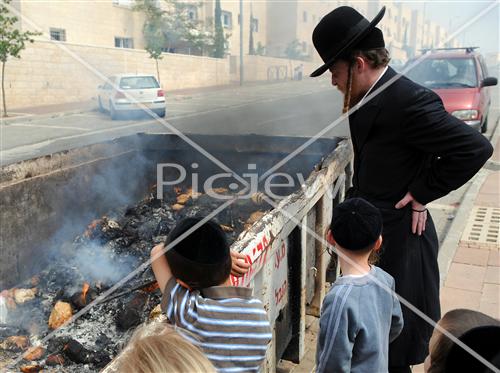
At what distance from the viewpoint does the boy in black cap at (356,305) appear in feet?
5.39

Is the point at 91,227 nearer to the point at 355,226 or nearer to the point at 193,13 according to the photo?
the point at 355,226

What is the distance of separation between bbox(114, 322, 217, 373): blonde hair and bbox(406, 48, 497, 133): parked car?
25.2ft

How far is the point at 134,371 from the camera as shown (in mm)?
1111

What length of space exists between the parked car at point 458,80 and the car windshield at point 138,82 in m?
8.52

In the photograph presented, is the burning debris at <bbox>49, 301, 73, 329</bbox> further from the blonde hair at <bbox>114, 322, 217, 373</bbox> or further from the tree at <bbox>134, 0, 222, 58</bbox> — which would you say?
the tree at <bbox>134, 0, 222, 58</bbox>

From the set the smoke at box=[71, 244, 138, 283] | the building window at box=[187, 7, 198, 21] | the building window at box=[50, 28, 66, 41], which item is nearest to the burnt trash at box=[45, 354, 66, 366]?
the smoke at box=[71, 244, 138, 283]

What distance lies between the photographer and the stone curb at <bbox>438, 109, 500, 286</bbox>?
4.18 metres

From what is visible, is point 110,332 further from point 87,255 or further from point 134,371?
point 134,371

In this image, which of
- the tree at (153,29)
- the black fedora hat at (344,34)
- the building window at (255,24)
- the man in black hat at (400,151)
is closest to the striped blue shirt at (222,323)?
the man in black hat at (400,151)

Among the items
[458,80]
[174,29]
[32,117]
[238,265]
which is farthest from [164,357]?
[174,29]

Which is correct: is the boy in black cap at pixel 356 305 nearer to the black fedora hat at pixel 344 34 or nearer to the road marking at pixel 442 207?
the black fedora hat at pixel 344 34

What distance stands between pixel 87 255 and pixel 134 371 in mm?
2476

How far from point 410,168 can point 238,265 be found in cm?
82

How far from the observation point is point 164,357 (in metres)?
1.11
